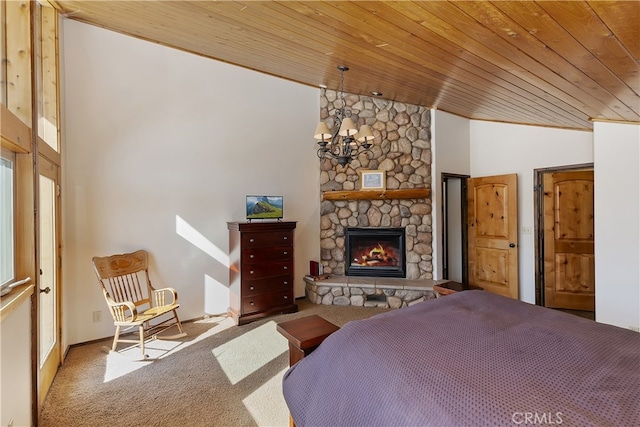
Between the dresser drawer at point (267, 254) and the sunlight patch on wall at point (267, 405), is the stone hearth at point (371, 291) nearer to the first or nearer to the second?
the dresser drawer at point (267, 254)

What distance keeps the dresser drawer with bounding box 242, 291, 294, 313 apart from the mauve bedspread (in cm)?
228

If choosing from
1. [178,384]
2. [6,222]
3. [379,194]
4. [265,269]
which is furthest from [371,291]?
[6,222]

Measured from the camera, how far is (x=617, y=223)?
10.5ft

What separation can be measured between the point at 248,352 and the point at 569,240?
444 cm

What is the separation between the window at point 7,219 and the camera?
1727 millimetres

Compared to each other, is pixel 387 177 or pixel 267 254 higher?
pixel 387 177

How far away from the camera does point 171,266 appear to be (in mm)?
3740

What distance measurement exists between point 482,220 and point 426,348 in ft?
13.6

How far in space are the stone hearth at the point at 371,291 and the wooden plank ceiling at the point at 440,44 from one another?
8.49 ft

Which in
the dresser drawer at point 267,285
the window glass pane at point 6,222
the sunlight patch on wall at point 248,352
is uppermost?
the window glass pane at point 6,222

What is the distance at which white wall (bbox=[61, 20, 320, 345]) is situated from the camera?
321cm

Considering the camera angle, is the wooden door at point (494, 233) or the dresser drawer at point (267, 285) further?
the wooden door at point (494, 233)

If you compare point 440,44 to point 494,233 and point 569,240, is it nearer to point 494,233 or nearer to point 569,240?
point 494,233


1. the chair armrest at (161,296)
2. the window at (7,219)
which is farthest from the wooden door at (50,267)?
the chair armrest at (161,296)
